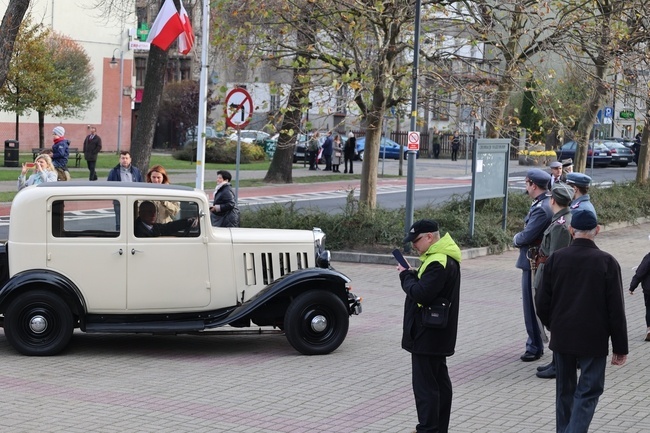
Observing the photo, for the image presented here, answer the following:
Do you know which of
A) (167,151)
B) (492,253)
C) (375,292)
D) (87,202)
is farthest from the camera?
(167,151)

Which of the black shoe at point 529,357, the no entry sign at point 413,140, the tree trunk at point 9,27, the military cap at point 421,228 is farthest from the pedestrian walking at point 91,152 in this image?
the military cap at point 421,228

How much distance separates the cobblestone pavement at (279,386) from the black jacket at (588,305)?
1353 mm

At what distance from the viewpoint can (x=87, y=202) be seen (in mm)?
10312

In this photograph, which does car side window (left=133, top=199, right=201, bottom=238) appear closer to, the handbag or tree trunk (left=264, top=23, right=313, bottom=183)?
the handbag

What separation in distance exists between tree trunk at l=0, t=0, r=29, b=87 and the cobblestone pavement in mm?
10481

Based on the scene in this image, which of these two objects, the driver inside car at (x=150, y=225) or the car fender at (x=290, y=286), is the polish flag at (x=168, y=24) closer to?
the driver inside car at (x=150, y=225)

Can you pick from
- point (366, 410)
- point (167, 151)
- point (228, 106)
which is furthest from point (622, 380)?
point (167, 151)

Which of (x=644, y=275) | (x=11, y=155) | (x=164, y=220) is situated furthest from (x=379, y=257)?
(x=11, y=155)

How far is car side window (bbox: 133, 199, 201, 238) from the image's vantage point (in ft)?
34.0

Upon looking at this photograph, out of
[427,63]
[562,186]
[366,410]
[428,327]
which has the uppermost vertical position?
[427,63]

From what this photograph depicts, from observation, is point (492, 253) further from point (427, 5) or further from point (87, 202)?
point (87, 202)

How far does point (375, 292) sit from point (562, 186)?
18.9 feet

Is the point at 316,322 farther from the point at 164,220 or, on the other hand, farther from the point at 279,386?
the point at 164,220

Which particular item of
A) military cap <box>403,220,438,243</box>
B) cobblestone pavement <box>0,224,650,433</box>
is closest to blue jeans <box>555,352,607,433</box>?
cobblestone pavement <box>0,224,650,433</box>
